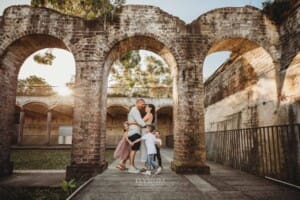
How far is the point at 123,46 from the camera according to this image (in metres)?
6.38

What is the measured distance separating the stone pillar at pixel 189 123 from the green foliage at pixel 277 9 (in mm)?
2787

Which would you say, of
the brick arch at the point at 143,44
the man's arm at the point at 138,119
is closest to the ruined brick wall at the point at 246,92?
the brick arch at the point at 143,44

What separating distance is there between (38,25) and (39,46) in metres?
0.77

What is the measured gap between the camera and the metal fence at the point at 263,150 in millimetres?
4621

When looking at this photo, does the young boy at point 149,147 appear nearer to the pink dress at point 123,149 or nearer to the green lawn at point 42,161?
the pink dress at point 123,149

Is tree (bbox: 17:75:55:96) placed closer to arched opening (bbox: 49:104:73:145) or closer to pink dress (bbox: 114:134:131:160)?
arched opening (bbox: 49:104:73:145)

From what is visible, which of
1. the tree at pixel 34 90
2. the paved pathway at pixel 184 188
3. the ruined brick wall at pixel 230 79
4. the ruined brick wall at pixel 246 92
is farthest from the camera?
the tree at pixel 34 90

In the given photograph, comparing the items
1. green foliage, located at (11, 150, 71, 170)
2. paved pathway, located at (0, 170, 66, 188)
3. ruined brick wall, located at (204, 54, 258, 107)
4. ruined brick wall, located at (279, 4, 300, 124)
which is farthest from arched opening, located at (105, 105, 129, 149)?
ruined brick wall, located at (279, 4, 300, 124)

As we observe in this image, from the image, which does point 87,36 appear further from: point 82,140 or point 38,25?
point 82,140

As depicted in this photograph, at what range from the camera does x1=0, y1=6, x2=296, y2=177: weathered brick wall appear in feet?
18.3

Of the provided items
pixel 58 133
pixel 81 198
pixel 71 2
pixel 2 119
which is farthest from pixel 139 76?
pixel 81 198

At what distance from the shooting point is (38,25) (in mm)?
5883

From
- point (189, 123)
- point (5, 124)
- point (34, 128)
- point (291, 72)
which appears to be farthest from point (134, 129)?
point (34, 128)

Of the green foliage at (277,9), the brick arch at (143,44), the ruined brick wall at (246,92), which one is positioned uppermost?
the green foliage at (277,9)
